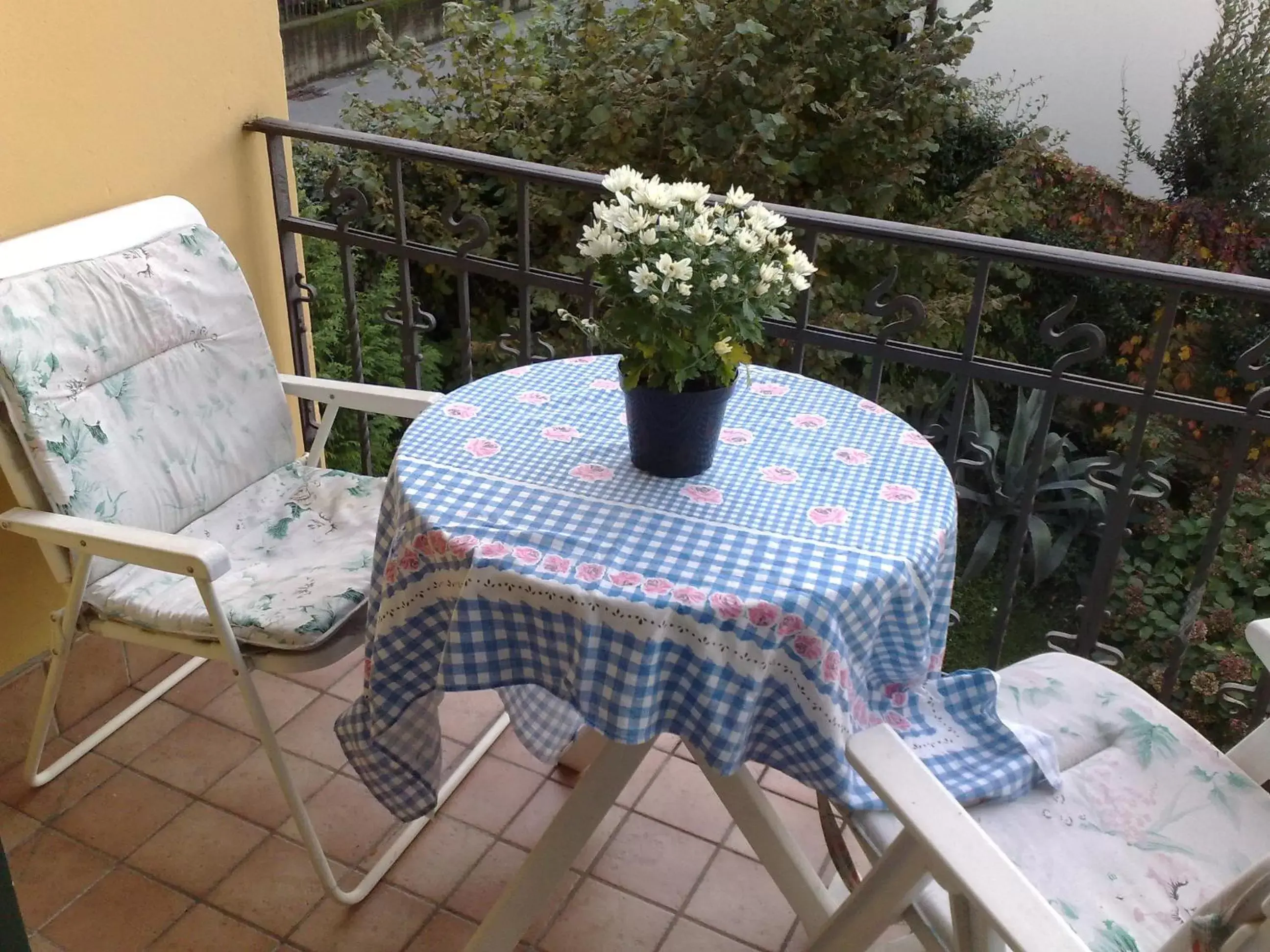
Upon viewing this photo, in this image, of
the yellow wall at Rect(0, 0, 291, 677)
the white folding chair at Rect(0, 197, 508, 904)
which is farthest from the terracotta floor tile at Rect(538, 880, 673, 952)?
the yellow wall at Rect(0, 0, 291, 677)

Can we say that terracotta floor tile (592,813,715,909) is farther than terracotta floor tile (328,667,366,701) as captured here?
No

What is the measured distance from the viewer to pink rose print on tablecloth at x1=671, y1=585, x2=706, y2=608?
1262mm

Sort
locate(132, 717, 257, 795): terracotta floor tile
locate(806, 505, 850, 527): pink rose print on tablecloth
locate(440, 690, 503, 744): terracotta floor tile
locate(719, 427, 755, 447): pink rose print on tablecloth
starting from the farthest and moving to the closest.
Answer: locate(440, 690, 503, 744): terracotta floor tile < locate(132, 717, 257, 795): terracotta floor tile < locate(719, 427, 755, 447): pink rose print on tablecloth < locate(806, 505, 850, 527): pink rose print on tablecloth

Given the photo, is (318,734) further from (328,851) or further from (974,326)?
(974,326)

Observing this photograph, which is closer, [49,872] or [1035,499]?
[49,872]

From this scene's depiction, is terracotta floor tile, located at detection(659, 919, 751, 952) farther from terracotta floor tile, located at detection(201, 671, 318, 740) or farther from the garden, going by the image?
the garden

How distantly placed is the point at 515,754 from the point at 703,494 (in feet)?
3.15

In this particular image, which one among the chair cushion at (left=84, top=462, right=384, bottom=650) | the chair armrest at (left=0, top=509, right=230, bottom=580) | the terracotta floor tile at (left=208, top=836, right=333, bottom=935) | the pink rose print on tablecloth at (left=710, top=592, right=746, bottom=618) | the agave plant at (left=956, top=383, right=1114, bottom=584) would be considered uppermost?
the pink rose print on tablecloth at (left=710, top=592, right=746, bottom=618)

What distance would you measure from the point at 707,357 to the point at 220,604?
0.91 metres

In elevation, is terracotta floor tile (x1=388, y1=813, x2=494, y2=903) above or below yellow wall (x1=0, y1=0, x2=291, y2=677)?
below

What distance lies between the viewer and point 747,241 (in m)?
1.35

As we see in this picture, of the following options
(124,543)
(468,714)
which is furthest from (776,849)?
(124,543)

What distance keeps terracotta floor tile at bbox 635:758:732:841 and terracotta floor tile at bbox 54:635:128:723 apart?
121 centimetres

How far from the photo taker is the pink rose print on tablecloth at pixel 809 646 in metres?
1.26
